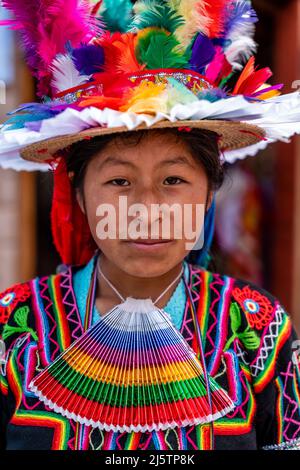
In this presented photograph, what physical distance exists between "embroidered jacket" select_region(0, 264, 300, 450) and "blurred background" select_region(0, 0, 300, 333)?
193cm

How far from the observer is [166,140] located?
1512 millimetres

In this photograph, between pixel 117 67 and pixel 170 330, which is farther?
pixel 170 330

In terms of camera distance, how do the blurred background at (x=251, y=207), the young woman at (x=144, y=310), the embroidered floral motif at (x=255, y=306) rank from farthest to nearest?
the blurred background at (x=251, y=207) < the embroidered floral motif at (x=255, y=306) < the young woman at (x=144, y=310)

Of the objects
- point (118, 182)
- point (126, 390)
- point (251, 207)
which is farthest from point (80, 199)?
point (251, 207)

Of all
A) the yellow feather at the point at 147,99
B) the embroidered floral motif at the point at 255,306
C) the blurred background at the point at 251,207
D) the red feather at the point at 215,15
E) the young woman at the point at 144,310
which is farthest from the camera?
the blurred background at the point at 251,207

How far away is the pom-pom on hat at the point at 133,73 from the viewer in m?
1.41

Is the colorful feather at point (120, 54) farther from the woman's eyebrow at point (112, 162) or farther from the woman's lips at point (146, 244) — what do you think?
the woman's lips at point (146, 244)

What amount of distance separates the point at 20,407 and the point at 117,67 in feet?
3.17

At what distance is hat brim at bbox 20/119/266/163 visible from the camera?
1404 millimetres

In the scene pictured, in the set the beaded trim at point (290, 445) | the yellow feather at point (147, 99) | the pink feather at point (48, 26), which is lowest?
the beaded trim at point (290, 445)

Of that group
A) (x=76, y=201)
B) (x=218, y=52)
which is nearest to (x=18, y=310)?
(x=76, y=201)

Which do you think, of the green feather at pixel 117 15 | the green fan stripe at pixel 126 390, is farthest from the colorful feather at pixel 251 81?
the green fan stripe at pixel 126 390

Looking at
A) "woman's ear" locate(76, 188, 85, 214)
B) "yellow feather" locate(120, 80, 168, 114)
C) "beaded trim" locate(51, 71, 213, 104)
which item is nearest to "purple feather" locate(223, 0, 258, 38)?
"beaded trim" locate(51, 71, 213, 104)
